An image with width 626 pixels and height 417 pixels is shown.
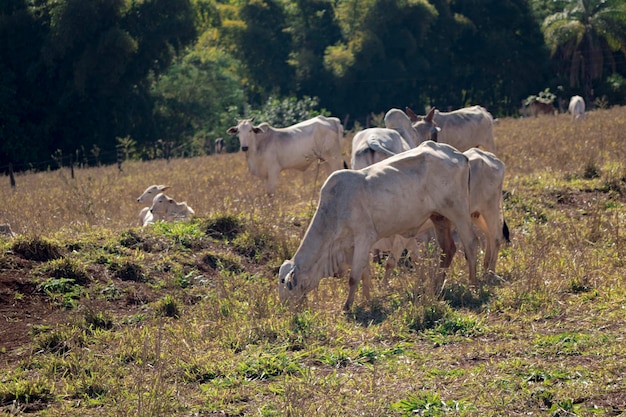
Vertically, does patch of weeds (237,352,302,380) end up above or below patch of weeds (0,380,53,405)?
below

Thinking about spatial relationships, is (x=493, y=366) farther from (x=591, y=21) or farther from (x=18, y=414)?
(x=591, y=21)

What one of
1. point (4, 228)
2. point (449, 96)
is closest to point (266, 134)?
point (4, 228)

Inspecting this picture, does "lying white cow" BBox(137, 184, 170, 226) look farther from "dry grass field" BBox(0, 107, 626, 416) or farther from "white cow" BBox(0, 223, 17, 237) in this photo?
"white cow" BBox(0, 223, 17, 237)

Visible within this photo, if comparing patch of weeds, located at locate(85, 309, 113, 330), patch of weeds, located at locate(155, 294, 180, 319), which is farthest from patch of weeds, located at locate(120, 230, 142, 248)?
patch of weeds, located at locate(85, 309, 113, 330)

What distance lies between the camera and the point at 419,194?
911 cm

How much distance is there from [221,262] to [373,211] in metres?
2.81

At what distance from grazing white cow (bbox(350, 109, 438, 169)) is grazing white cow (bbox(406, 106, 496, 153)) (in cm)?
79

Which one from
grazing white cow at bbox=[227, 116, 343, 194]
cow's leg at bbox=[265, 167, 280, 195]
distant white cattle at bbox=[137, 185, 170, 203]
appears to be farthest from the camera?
grazing white cow at bbox=[227, 116, 343, 194]

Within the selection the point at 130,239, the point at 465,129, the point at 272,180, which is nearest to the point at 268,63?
the point at 272,180

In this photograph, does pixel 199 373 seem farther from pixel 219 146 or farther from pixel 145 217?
pixel 219 146

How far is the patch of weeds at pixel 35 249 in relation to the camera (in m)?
10.3

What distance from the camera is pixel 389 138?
12383 mm

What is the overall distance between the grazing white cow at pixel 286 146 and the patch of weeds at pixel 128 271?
599cm

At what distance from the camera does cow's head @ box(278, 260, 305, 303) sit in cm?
855
